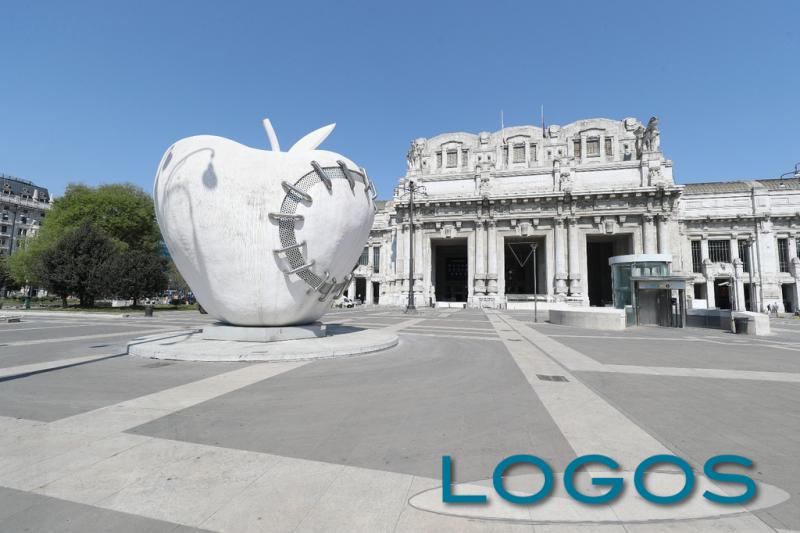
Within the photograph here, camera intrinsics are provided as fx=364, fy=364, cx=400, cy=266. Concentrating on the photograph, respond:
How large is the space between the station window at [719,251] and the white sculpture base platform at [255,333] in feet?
212

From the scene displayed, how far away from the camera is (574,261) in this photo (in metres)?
49.0

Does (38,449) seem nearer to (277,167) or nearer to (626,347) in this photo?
(277,167)

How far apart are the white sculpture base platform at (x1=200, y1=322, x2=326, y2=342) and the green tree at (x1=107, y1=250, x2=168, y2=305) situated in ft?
108

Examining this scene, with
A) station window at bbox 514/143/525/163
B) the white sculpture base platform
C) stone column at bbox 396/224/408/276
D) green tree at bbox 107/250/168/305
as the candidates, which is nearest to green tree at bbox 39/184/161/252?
green tree at bbox 107/250/168/305

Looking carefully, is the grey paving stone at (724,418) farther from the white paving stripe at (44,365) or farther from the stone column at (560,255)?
the stone column at (560,255)

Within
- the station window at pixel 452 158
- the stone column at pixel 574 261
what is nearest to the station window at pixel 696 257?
the stone column at pixel 574 261

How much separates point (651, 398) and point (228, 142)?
12.5 m

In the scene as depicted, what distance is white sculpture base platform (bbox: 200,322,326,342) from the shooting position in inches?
448

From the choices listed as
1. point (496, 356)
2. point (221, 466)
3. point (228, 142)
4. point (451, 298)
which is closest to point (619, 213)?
point (451, 298)

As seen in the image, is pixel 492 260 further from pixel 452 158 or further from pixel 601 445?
pixel 601 445

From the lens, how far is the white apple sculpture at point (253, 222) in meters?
10.5

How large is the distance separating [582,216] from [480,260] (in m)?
15.0

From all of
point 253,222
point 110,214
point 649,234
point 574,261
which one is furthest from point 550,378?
point 110,214

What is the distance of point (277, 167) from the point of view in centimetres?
1099
